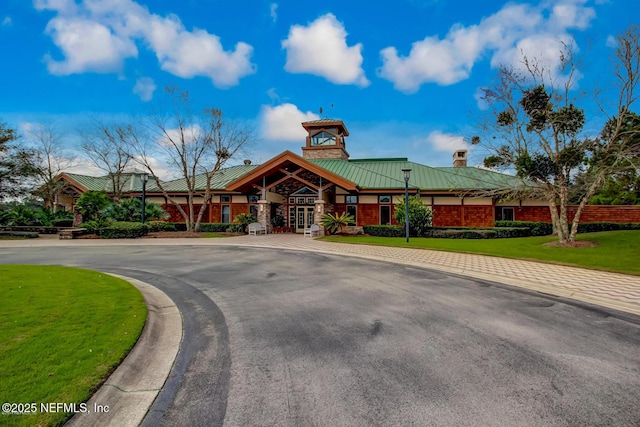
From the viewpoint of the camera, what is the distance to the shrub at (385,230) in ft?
68.5

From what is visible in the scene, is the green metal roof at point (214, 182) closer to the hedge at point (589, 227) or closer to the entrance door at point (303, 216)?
the entrance door at point (303, 216)

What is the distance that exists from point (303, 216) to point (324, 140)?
30.6 feet

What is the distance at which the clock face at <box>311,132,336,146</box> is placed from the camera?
31531 mm

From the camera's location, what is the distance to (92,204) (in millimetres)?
23453

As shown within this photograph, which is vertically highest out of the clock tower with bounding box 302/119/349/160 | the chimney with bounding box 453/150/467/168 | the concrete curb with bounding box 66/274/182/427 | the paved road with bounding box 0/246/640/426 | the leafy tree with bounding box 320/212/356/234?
the clock tower with bounding box 302/119/349/160

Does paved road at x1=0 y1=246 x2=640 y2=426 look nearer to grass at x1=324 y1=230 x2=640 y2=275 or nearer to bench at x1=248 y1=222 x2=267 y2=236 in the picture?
grass at x1=324 y1=230 x2=640 y2=275

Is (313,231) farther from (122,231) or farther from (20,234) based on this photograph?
(20,234)

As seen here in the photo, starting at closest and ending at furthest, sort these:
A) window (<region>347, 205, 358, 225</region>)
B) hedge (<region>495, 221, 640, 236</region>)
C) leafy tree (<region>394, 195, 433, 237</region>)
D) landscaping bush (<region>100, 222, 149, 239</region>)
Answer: leafy tree (<region>394, 195, 433, 237</region>)
hedge (<region>495, 221, 640, 236</region>)
landscaping bush (<region>100, 222, 149, 239</region>)
window (<region>347, 205, 358, 225</region>)

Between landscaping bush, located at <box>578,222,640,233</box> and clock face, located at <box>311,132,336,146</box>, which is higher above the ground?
clock face, located at <box>311,132,336,146</box>

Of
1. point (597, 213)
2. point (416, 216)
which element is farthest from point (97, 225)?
point (597, 213)

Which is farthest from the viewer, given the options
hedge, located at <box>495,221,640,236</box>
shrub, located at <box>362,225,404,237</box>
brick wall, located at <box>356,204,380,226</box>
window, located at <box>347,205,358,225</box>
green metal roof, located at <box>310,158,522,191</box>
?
window, located at <box>347,205,358,225</box>

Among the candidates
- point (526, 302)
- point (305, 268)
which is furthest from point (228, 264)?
point (526, 302)

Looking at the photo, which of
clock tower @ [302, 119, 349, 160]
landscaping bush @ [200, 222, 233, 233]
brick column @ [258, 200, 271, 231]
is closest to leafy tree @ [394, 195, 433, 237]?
brick column @ [258, 200, 271, 231]

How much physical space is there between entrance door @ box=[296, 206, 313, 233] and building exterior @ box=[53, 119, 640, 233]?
9 centimetres
